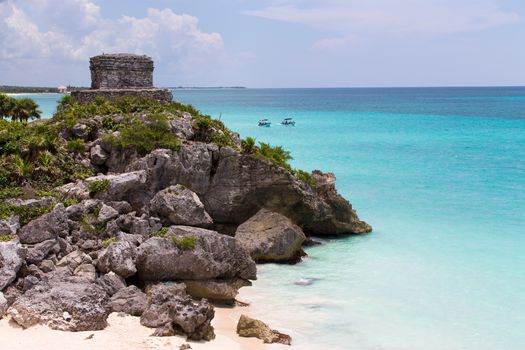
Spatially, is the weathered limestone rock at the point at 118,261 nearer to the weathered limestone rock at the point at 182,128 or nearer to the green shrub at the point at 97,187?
the green shrub at the point at 97,187

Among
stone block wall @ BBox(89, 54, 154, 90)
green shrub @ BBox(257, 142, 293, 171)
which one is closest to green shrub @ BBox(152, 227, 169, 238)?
green shrub @ BBox(257, 142, 293, 171)

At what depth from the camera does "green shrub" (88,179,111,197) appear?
50.4ft

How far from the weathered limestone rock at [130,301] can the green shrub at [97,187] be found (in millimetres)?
4300

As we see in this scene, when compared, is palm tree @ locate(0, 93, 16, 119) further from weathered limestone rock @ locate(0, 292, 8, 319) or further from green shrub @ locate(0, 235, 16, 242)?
weathered limestone rock @ locate(0, 292, 8, 319)

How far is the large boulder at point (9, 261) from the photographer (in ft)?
36.7

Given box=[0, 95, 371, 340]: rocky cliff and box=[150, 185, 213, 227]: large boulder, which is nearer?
box=[0, 95, 371, 340]: rocky cliff

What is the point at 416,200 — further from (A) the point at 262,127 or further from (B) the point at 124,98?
(A) the point at 262,127

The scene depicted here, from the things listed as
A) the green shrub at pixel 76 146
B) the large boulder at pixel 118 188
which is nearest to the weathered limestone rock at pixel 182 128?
the large boulder at pixel 118 188

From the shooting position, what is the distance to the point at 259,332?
36.1 ft

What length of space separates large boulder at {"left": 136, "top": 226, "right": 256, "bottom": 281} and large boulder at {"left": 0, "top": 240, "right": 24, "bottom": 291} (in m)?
2.47

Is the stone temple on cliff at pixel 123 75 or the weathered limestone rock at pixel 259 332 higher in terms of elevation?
the stone temple on cliff at pixel 123 75

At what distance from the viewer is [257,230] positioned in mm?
16375

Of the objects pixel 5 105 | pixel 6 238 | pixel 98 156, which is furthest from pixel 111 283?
pixel 5 105

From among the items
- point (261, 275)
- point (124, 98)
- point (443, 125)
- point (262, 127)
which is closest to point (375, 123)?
point (443, 125)
